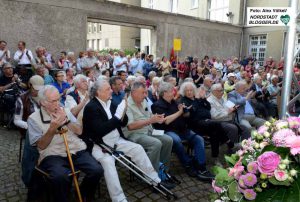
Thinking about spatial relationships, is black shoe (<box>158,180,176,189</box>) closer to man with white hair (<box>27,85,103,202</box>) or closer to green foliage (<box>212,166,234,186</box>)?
man with white hair (<box>27,85,103,202</box>)

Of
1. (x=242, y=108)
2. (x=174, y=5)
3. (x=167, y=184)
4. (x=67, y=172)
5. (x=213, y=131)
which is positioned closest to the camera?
(x=67, y=172)

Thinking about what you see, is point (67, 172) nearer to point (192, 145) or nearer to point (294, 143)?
point (192, 145)

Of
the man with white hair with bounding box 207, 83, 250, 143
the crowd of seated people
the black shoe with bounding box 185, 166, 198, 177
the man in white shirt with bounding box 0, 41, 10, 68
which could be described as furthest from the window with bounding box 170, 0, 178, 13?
the black shoe with bounding box 185, 166, 198, 177

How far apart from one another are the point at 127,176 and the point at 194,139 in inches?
49.7

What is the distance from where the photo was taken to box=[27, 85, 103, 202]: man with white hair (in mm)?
3102

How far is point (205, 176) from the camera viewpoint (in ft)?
14.9

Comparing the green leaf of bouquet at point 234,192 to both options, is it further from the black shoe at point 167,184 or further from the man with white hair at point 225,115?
the man with white hair at point 225,115

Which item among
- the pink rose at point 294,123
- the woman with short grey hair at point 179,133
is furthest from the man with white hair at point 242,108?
the pink rose at point 294,123

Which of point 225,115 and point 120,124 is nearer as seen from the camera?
point 120,124

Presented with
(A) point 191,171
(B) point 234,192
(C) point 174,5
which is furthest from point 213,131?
(C) point 174,5

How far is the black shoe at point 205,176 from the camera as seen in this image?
4500mm

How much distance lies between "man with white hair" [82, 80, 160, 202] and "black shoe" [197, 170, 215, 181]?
36.2 inches

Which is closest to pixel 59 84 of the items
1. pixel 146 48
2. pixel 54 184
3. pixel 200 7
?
pixel 54 184

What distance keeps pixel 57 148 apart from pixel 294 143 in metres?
2.74
